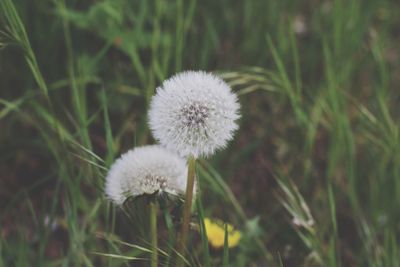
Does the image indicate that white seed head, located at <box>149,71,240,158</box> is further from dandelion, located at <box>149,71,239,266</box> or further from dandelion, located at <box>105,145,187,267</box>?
dandelion, located at <box>105,145,187,267</box>

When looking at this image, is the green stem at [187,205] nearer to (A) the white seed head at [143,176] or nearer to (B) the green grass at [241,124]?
(A) the white seed head at [143,176]

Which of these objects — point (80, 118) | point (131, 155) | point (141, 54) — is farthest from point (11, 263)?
point (141, 54)

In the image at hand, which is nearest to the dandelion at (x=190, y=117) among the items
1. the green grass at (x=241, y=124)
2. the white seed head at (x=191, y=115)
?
the white seed head at (x=191, y=115)

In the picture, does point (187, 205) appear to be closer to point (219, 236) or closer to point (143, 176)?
point (143, 176)

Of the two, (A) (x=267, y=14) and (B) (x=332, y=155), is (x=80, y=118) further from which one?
(A) (x=267, y=14)

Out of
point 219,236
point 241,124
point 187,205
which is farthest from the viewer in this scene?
point 241,124

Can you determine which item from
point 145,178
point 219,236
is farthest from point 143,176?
point 219,236

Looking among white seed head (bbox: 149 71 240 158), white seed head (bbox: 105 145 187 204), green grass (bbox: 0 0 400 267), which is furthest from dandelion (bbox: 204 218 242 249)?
white seed head (bbox: 149 71 240 158)
